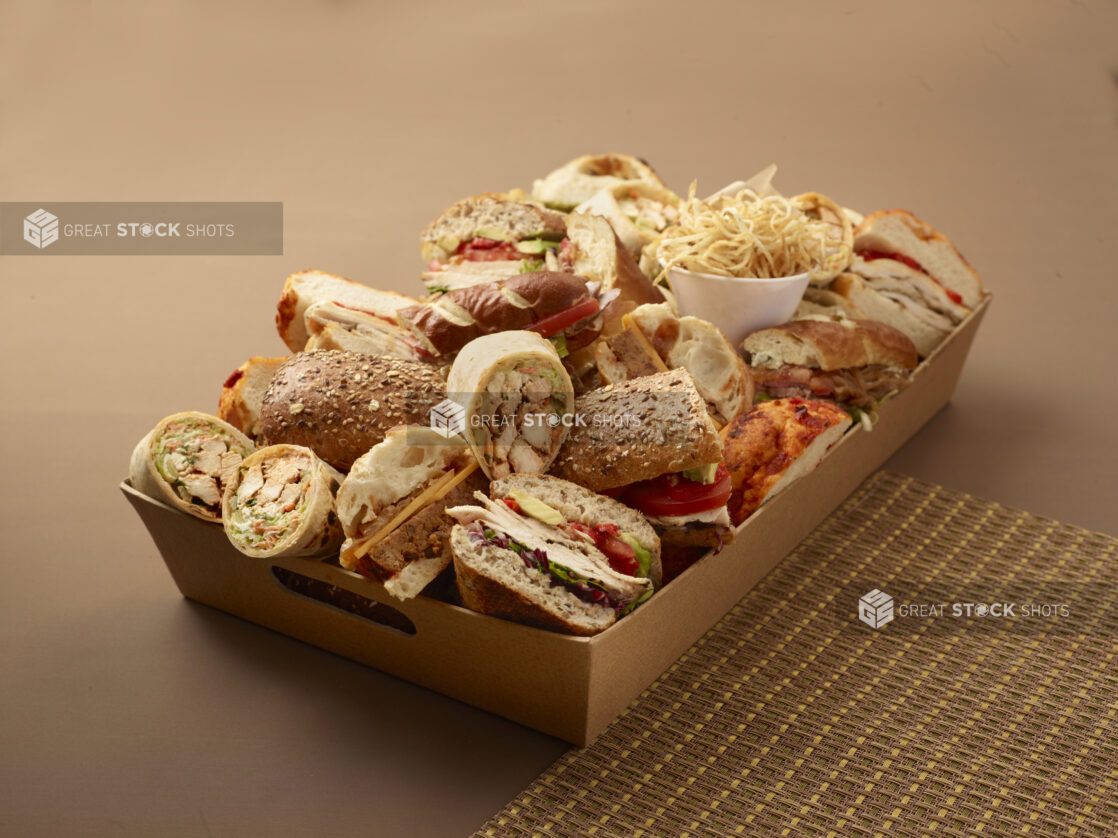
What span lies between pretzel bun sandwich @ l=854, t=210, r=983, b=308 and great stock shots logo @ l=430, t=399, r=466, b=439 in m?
2.02

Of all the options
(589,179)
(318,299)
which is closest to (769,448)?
(318,299)

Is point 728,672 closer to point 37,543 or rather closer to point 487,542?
point 487,542

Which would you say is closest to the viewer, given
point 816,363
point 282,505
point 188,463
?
point 282,505

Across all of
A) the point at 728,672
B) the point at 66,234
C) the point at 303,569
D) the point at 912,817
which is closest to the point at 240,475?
the point at 303,569

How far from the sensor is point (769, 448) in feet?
10.5

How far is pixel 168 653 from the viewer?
313 cm

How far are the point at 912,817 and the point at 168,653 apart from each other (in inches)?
77.1

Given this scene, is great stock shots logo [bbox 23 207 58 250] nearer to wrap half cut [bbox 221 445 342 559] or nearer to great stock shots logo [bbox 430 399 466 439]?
wrap half cut [bbox 221 445 342 559]

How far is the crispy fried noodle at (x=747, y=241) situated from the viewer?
368 cm

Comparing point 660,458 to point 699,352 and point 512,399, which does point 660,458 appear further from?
point 699,352

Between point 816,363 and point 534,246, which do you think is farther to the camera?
point 534,246

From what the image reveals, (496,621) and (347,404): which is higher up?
(347,404)

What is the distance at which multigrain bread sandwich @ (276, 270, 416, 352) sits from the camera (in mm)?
3582

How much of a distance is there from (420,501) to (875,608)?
1.37 meters
